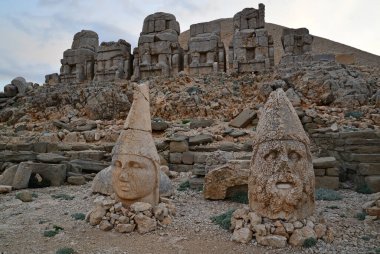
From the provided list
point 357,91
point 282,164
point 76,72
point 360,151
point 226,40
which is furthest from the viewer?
point 226,40

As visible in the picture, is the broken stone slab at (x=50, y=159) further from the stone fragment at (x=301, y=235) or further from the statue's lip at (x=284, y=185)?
the stone fragment at (x=301, y=235)

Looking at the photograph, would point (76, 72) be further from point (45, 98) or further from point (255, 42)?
point (255, 42)

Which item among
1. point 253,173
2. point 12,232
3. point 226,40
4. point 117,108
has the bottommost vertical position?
point 12,232

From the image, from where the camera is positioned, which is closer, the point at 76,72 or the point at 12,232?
the point at 12,232

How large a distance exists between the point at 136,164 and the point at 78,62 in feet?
61.3

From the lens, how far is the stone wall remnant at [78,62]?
22188 mm

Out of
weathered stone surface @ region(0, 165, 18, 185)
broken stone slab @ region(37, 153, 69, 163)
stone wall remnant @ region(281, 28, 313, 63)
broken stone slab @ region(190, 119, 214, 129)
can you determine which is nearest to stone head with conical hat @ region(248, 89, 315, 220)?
weathered stone surface @ region(0, 165, 18, 185)

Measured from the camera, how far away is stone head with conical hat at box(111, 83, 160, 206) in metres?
5.53

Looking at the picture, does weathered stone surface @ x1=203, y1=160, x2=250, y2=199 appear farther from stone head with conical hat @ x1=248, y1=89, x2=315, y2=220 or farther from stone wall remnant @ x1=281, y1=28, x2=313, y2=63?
stone wall remnant @ x1=281, y1=28, x2=313, y2=63

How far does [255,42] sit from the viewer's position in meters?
18.2

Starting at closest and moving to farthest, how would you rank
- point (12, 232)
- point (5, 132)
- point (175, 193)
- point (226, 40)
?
point (12, 232), point (175, 193), point (5, 132), point (226, 40)

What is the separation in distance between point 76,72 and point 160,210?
18913 mm

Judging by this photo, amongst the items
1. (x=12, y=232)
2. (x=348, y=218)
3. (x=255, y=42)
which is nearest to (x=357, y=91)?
(x=255, y=42)

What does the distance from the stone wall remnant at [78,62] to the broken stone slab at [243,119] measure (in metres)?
12.4
